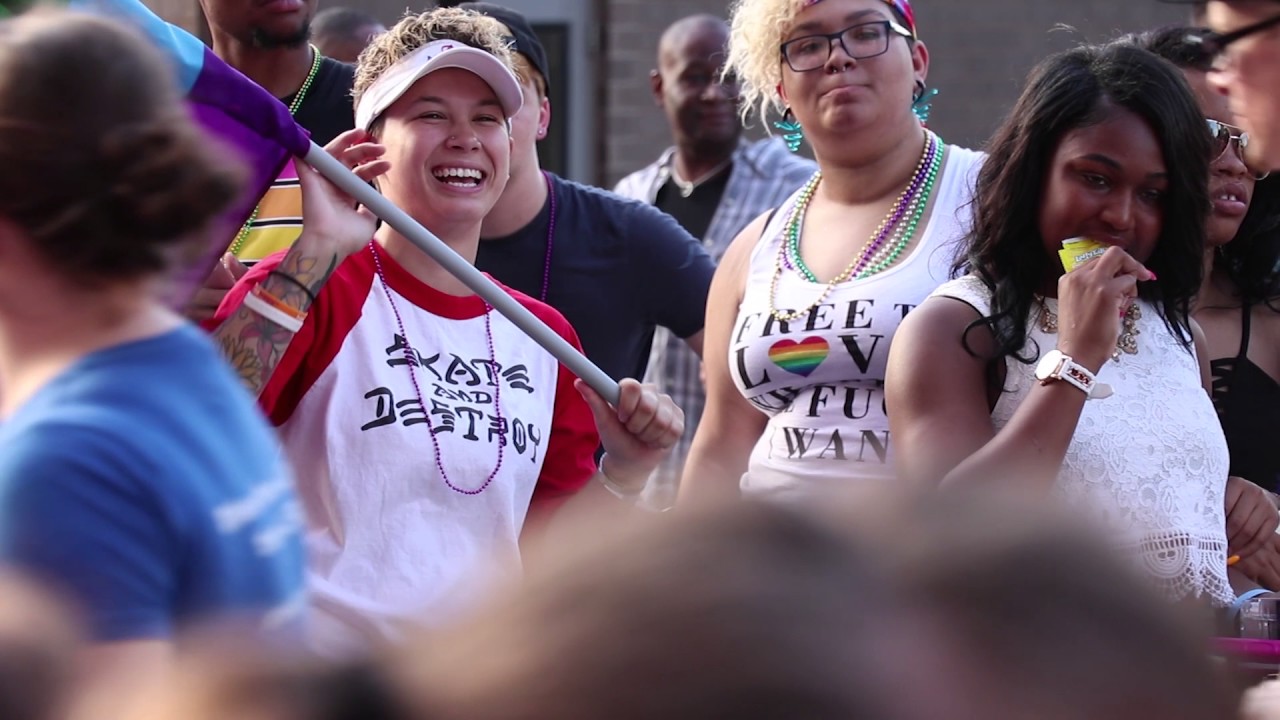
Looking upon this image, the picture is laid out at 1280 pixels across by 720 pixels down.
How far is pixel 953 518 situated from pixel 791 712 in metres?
0.10

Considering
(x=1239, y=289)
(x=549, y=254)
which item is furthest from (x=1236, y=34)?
(x=549, y=254)

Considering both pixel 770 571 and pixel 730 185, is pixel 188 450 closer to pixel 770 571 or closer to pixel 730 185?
pixel 770 571

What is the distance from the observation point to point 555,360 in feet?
9.51

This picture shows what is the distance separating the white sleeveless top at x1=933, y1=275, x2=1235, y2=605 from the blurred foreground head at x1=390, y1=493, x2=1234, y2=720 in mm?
1965

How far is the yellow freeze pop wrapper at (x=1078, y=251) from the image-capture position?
272cm

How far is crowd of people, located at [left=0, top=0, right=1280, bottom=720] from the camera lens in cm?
56

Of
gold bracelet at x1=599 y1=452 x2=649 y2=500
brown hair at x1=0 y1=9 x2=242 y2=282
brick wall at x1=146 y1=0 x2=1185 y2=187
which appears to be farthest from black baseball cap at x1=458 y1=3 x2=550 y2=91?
brick wall at x1=146 y1=0 x2=1185 y2=187

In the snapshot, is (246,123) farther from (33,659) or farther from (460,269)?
(33,659)

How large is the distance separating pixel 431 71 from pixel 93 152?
4.98ft

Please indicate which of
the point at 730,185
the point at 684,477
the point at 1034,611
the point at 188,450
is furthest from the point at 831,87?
the point at 1034,611

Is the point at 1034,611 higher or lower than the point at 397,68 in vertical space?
lower

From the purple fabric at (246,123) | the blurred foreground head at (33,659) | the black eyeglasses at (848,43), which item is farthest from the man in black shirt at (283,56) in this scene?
the blurred foreground head at (33,659)

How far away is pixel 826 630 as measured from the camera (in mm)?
547

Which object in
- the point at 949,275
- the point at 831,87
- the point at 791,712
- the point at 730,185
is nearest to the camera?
the point at 791,712
